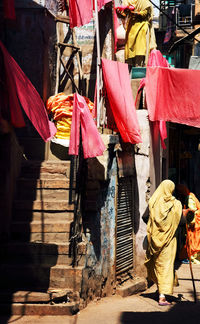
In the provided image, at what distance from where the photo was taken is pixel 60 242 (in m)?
7.53

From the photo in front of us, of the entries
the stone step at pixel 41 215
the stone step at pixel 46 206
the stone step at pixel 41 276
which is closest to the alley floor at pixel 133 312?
the stone step at pixel 41 276

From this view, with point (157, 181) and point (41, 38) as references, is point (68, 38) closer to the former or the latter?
point (41, 38)

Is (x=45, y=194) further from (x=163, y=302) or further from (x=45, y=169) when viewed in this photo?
(x=163, y=302)

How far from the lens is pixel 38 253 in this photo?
732cm

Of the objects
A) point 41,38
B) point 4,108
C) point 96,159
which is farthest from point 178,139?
point 4,108

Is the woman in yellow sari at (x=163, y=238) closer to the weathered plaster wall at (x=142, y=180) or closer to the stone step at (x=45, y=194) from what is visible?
the weathered plaster wall at (x=142, y=180)

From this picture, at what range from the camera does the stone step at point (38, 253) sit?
7281 mm

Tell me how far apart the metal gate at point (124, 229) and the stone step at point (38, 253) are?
1.37m

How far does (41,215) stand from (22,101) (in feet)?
7.59

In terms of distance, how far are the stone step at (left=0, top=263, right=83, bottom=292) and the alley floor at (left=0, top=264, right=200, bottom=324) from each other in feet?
1.48

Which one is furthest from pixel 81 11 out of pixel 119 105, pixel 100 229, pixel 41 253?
pixel 41 253

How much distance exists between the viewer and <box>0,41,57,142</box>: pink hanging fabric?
242 inches

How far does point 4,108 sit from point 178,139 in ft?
25.9

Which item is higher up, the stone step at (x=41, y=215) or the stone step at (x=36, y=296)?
the stone step at (x=41, y=215)
